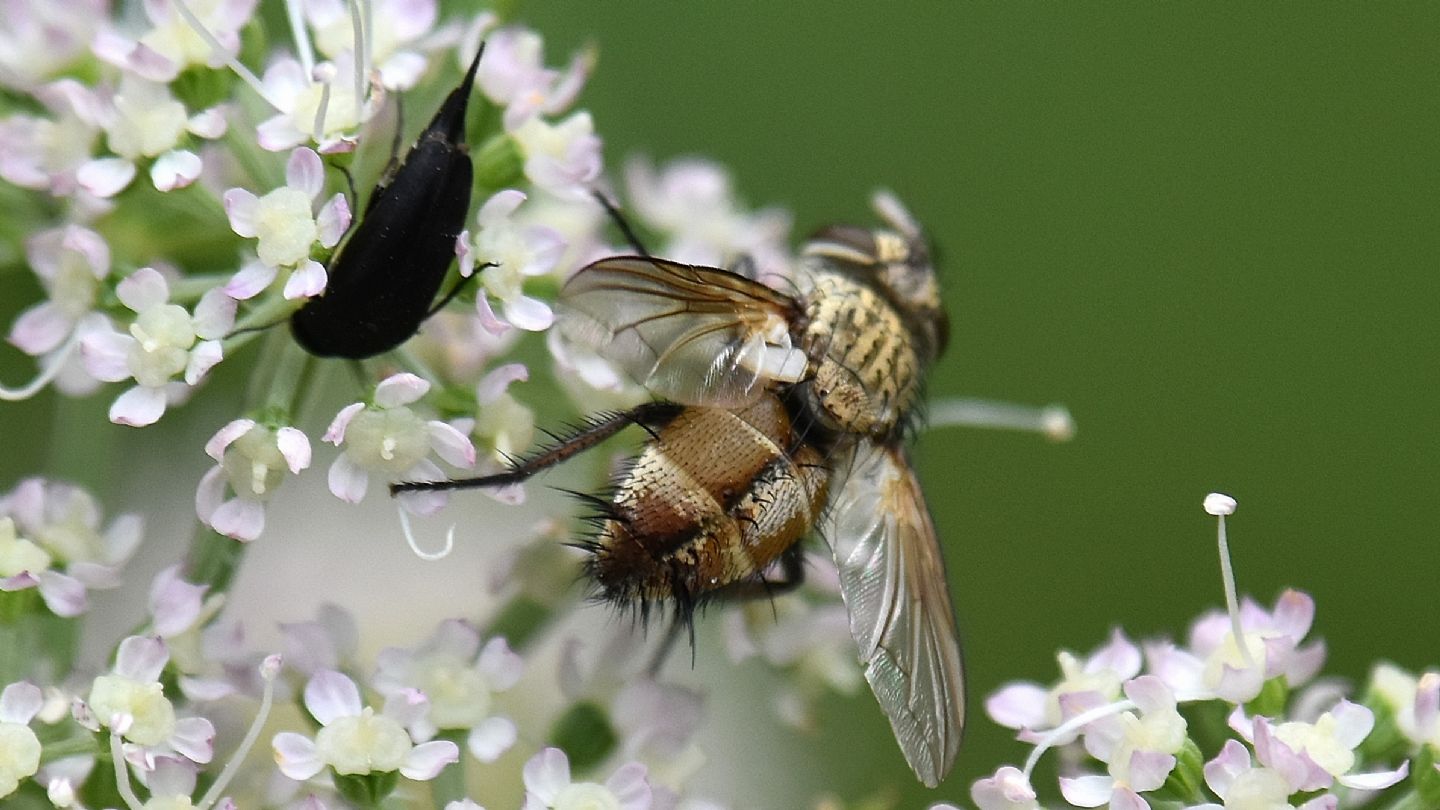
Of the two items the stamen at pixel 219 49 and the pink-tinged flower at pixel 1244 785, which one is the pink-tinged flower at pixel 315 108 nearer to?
the stamen at pixel 219 49

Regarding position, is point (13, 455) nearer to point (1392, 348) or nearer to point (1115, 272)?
point (1115, 272)

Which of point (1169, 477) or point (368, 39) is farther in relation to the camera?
point (1169, 477)

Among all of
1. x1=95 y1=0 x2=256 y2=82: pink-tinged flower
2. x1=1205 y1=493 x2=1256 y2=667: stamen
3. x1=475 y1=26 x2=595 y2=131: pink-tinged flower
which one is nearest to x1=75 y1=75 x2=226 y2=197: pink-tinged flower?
x1=95 y1=0 x2=256 y2=82: pink-tinged flower

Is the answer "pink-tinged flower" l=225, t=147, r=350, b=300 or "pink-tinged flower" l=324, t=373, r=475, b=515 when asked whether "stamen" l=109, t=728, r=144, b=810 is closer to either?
"pink-tinged flower" l=324, t=373, r=475, b=515

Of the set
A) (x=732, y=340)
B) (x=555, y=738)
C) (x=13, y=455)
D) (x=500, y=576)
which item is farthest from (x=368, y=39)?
(x=13, y=455)

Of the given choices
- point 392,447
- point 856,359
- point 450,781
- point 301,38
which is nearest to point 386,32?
point 301,38

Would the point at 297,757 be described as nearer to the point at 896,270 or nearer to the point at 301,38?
the point at 301,38
